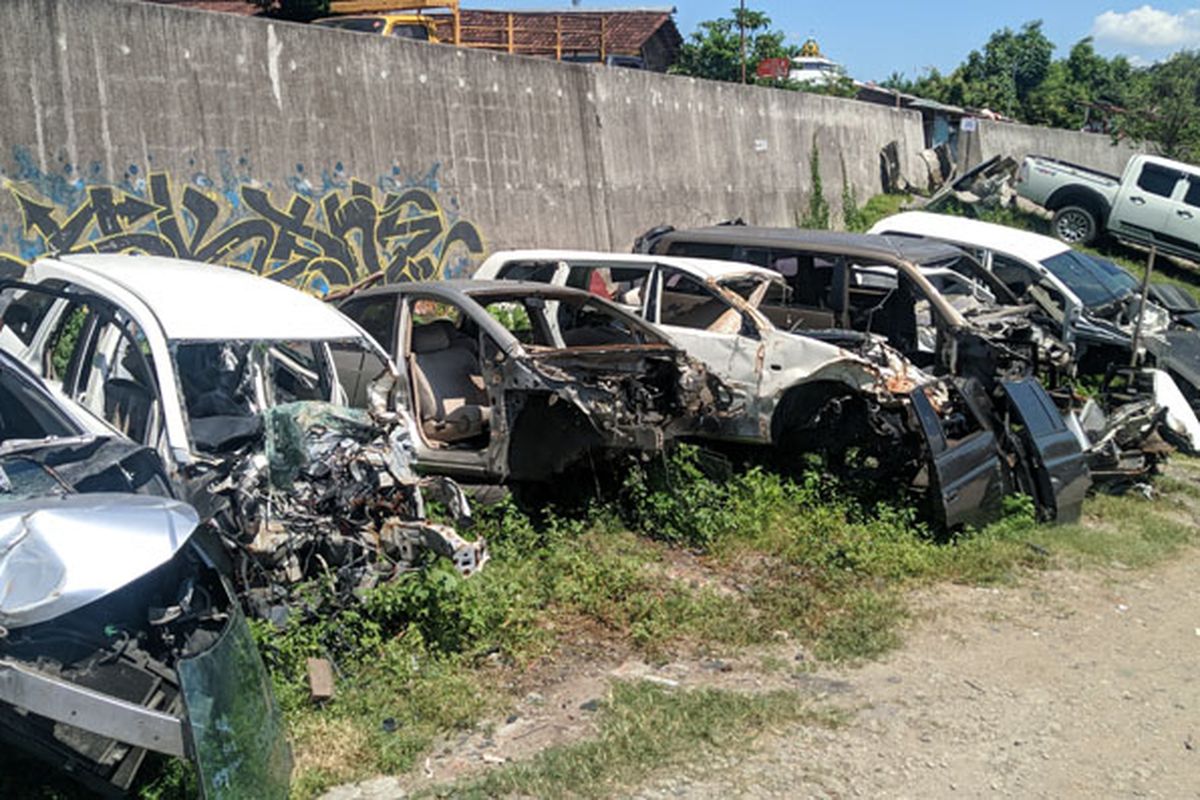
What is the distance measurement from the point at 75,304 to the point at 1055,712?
5.53 meters

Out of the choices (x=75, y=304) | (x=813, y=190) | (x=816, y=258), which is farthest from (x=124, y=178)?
(x=813, y=190)

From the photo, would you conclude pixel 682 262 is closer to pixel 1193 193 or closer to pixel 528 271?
pixel 528 271

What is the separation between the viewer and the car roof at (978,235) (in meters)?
11.9

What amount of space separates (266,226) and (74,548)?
27.1 ft

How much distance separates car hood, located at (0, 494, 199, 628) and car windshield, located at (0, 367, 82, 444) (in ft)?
4.39

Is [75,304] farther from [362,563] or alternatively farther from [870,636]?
[870,636]

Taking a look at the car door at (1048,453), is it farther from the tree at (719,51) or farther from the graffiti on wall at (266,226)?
the tree at (719,51)

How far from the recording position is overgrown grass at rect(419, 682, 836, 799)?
441cm

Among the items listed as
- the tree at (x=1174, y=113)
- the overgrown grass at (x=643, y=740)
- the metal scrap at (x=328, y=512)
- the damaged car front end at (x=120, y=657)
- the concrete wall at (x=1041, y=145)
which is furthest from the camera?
the tree at (x=1174, y=113)

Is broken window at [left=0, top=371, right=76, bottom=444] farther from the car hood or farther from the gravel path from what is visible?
the gravel path

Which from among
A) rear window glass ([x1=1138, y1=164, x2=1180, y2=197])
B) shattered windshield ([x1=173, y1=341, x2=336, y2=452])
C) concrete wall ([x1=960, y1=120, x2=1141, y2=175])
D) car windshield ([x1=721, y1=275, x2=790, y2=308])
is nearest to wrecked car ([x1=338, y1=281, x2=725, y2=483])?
shattered windshield ([x1=173, y1=341, x2=336, y2=452])

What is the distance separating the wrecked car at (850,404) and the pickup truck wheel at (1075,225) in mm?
14250

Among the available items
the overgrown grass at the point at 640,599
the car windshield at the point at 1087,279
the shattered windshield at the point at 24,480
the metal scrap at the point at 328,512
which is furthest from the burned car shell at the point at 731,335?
the shattered windshield at the point at 24,480

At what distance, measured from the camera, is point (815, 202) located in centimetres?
2114
